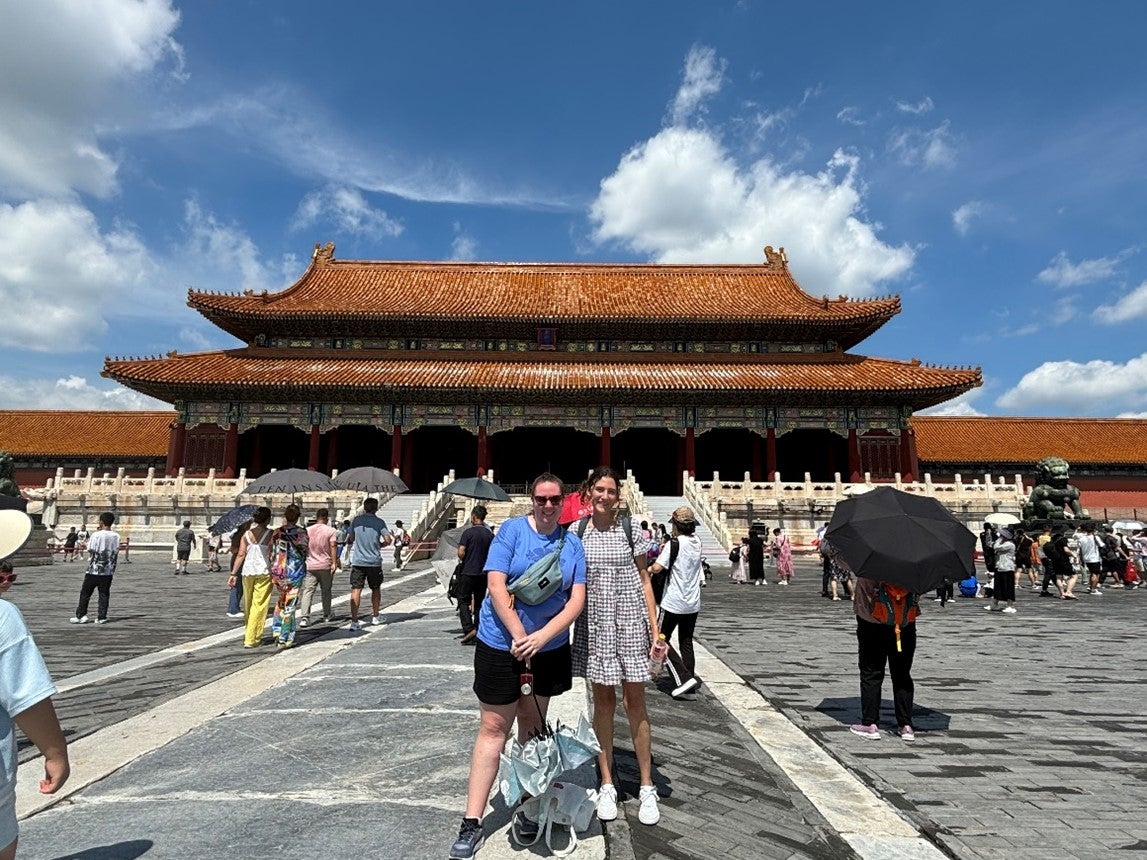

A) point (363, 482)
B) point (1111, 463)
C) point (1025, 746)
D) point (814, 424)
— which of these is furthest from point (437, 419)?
point (1111, 463)

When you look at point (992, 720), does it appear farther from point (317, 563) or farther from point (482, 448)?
point (482, 448)

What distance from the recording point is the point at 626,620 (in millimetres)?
3191

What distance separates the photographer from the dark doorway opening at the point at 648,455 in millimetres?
30859

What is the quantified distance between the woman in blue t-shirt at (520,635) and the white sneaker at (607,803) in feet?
1.27

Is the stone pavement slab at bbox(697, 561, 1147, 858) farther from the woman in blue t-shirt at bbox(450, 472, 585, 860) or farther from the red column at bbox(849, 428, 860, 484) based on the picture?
the red column at bbox(849, 428, 860, 484)

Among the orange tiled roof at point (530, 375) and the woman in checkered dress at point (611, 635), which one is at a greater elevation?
the orange tiled roof at point (530, 375)

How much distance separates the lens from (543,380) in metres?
27.1

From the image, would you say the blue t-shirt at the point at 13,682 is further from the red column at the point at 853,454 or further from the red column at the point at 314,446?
the red column at the point at 853,454

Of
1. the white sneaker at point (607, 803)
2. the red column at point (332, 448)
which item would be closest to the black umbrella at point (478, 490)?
→ the white sneaker at point (607, 803)

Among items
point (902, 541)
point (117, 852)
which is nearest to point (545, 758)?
point (117, 852)

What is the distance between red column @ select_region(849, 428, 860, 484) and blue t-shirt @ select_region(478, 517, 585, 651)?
25705 mm

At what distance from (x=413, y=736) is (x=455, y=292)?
101 ft

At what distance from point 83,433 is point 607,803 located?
38167 millimetres

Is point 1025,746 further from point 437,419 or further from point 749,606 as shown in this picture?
point 437,419
